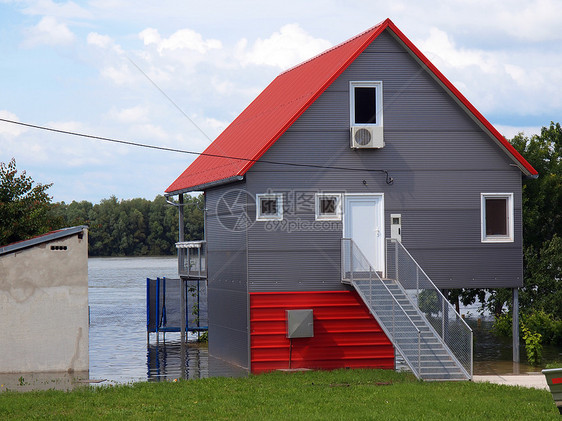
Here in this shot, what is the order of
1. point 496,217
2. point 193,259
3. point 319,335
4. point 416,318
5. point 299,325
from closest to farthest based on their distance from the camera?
1. point 416,318
2. point 299,325
3. point 319,335
4. point 496,217
5. point 193,259

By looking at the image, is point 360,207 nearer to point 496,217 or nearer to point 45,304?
point 496,217

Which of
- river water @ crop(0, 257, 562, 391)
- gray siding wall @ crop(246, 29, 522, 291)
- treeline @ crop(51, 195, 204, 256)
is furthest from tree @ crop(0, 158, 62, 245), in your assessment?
treeline @ crop(51, 195, 204, 256)

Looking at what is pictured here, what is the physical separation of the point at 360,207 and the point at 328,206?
3.16 ft

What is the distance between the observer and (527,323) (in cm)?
3381

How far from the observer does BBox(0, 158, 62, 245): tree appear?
32.8 m

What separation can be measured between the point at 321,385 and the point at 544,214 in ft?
70.6

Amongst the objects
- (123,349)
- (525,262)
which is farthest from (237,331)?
(525,262)

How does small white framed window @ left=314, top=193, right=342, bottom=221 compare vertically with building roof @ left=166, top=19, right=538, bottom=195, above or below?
below

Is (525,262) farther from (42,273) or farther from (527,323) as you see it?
(42,273)

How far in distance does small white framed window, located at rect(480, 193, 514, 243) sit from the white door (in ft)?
10.3

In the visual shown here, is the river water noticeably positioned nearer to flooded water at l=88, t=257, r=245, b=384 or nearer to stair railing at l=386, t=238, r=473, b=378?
flooded water at l=88, t=257, r=245, b=384

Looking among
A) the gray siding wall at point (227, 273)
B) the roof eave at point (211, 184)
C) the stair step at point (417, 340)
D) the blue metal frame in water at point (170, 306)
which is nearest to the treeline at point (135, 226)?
the blue metal frame in water at point (170, 306)

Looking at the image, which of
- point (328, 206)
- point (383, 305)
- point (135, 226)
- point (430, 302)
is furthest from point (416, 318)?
point (135, 226)

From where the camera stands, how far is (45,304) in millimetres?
23922
